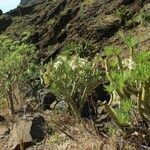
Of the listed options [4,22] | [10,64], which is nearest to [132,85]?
[10,64]

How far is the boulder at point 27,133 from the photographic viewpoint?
13.0m

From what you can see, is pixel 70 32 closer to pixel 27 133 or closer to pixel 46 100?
pixel 46 100

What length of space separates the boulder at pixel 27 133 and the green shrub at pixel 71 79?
1142 millimetres

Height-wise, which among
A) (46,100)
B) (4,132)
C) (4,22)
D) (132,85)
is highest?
(4,22)

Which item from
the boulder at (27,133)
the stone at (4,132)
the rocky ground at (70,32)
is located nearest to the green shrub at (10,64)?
the rocky ground at (70,32)

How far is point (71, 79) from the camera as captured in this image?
47.0 feet

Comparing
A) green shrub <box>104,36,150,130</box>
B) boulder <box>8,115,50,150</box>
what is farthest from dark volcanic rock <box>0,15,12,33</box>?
green shrub <box>104,36,150,130</box>

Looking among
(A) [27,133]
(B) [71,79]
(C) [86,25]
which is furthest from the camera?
(C) [86,25]

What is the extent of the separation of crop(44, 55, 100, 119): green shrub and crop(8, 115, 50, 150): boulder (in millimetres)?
1142

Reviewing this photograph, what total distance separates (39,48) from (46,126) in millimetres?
25523

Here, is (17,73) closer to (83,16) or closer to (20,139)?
(20,139)

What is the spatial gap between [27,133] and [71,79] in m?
2.22

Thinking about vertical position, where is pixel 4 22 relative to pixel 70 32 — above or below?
above

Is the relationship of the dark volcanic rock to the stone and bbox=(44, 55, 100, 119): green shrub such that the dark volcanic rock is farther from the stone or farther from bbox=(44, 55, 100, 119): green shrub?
bbox=(44, 55, 100, 119): green shrub
